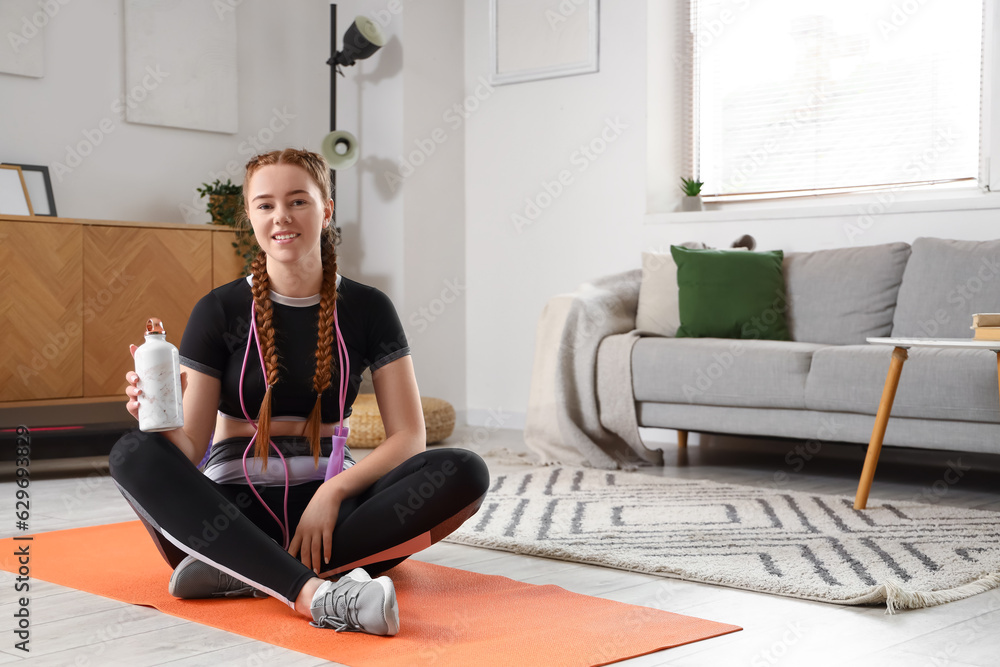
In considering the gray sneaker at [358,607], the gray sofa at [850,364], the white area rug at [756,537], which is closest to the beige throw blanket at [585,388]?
the gray sofa at [850,364]

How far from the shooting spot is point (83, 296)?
388 cm

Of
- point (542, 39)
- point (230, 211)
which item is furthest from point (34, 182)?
point (542, 39)

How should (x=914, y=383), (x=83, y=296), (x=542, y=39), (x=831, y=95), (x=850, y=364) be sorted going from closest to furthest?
(x=914, y=383) → (x=850, y=364) → (x=83, y=296) → (x=831, y=95) → (x=542, y=39)

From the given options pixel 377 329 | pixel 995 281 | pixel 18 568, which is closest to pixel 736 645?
pixel 377 329

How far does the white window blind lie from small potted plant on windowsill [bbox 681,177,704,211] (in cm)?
11

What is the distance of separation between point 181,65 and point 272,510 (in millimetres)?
3256

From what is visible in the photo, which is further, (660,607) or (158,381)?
(660,607)

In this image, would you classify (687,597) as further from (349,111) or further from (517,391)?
(349,111)

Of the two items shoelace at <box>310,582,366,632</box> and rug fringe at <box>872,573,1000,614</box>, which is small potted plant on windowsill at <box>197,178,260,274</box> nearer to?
shoelace at <box>310,582,366,632</box>

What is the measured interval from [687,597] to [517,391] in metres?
3.06

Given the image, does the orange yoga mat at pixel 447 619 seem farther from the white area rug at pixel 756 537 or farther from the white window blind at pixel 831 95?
the white window blind at pixel 831 95

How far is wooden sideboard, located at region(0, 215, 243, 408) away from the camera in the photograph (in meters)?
3.71

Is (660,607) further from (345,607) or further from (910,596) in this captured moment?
(345,607)

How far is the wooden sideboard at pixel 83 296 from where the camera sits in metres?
3.71
